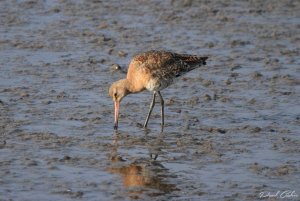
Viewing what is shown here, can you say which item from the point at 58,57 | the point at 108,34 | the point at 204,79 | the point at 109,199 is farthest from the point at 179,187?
the point at 108,34

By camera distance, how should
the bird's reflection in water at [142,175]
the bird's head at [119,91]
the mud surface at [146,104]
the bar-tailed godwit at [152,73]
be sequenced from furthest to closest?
the bird's head at [119,91]
the bar-tailed godwit at [152,73]
the mud surface at [146,104]
the bird's reflection in water at [142,175]

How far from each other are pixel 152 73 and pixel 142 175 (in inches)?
87.8

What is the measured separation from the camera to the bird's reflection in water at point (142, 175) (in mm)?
8161

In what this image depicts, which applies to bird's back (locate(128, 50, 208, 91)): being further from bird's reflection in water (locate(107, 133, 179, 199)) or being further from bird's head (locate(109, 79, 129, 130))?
bird's reflection in water (locate(107, 133, 179, 199))

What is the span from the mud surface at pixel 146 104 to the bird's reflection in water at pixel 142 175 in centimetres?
1

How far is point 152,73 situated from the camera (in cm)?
1060

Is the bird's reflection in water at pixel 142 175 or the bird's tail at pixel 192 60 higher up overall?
the bird's tail at pixel 192 60

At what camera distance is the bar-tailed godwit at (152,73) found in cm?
1060

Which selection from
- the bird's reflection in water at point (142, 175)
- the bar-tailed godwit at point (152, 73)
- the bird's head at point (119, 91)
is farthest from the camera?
the bird's head at point (119, 91)

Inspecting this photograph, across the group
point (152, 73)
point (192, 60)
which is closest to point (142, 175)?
point (152, 73)

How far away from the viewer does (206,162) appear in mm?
9047

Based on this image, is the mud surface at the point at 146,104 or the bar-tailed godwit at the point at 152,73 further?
the bar-tailed godwit at the point at 152,73

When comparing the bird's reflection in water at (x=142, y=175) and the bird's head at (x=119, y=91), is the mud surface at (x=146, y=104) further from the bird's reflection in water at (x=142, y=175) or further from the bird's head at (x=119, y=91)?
the bird's head at (x=119, y=91)

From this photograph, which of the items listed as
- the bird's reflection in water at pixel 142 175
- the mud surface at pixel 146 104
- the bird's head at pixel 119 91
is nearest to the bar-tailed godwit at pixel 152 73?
the bird's head at pixel 119 91
